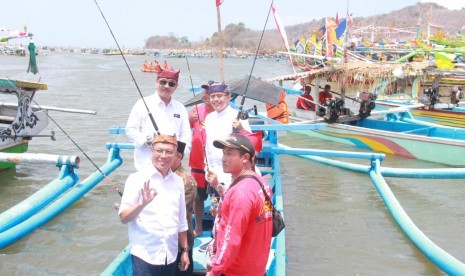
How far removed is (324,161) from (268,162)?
241 centimetres

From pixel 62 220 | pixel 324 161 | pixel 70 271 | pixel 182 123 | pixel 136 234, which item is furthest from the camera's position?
pixel 324 161

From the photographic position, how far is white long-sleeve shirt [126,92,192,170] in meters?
4.38

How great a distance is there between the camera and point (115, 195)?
29.6 feet

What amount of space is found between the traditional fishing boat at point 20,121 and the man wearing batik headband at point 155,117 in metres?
5.46

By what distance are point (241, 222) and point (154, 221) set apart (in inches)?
26.9

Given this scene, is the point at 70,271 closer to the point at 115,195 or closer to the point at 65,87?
the point at 115,195

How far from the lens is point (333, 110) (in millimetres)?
12828

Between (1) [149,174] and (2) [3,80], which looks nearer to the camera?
(1) [149,174]

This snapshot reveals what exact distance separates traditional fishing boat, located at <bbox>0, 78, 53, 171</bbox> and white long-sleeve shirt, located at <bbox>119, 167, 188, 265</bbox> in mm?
6798

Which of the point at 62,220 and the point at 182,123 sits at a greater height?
the point at 182,123

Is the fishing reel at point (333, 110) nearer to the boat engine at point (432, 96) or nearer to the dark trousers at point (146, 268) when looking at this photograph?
the boat engine at point (432, 96)

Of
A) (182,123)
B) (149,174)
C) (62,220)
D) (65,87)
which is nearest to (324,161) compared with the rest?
(62,220)

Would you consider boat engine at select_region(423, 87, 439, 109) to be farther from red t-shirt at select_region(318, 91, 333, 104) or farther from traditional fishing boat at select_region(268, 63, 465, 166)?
red t-shirt at select_region(318, 91, 333, 104)

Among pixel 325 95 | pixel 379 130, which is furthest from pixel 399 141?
pixel 325 95
